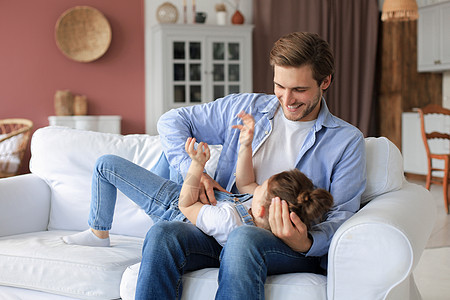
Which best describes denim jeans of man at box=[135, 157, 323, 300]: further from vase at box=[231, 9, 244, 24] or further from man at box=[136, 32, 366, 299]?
vase at box=[231, 9, 244, 24]

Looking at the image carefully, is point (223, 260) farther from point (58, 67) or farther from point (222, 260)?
point (58, 67)

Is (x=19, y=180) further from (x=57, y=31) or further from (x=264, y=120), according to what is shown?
(x=57, y=31)

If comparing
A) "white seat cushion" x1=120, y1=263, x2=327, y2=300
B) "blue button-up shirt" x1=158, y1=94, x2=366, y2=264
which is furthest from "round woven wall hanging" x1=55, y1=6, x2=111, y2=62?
"white seat cushion" x1=120, y1=263, x2=327, y2=300

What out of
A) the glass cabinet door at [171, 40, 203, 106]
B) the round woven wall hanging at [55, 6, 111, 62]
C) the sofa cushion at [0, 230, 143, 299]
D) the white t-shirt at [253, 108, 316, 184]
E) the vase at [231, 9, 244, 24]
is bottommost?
the sofa cushion at [0, 230, 143, 299]

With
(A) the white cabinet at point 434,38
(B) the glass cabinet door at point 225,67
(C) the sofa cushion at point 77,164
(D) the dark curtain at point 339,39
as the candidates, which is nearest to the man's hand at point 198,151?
(C) the sofa cushion at point 77,164

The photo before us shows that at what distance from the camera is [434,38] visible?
6.44 meters

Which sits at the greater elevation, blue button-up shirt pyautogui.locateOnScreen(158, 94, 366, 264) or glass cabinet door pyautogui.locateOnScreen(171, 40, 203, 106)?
Result: glass cabinet door pyautogui.locateOnScreen(171, 40, 203, 106)

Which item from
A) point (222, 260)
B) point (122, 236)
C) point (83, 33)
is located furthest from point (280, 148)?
point (83, 33)

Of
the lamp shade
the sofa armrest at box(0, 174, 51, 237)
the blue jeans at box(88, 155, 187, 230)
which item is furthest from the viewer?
the lamp shade

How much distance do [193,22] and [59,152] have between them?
3.87 metres

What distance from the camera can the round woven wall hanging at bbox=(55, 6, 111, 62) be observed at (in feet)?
19.1

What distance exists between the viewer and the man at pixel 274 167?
1617 millimetres

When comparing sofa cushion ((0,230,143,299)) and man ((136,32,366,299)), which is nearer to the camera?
man ((136,32,366,299))

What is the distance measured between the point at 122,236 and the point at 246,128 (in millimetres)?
762
